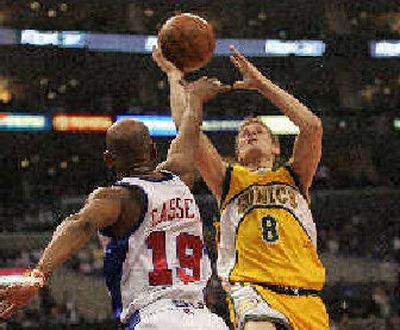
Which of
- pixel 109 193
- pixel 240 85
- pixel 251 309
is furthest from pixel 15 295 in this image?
pixel 240 85

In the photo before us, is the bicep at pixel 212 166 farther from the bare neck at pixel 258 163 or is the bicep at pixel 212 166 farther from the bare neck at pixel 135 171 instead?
the bare neck at pixel 135 171

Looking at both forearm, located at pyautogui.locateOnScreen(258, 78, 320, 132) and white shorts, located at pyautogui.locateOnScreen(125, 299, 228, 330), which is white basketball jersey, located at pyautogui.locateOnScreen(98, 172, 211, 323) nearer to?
white shorts, located at pyautogui.locateOnScreen(125, 299, 228, 330)

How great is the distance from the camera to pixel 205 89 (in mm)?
4203

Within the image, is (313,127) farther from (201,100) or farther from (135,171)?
(135,171)

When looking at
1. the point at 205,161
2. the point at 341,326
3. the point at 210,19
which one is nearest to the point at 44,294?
the point at 341,326

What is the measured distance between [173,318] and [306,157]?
7.48 ft

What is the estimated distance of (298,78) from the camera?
19.3 meters

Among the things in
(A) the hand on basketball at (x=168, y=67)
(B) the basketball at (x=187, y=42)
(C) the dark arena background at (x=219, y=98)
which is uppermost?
(B) the basketball at (x=187, y=42)

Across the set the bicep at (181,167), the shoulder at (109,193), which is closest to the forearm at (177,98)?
the bicep at (181,167)

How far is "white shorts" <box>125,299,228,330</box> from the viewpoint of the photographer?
3.02m

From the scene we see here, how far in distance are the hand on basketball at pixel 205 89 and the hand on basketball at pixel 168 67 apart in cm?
21

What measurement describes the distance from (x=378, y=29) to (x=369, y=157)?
3236 mm

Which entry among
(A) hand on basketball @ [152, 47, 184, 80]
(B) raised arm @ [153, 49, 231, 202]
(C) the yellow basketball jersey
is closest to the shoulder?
(B) raised arm @ [153, 49, 231, 202]

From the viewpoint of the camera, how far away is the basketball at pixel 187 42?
14.5 feet
